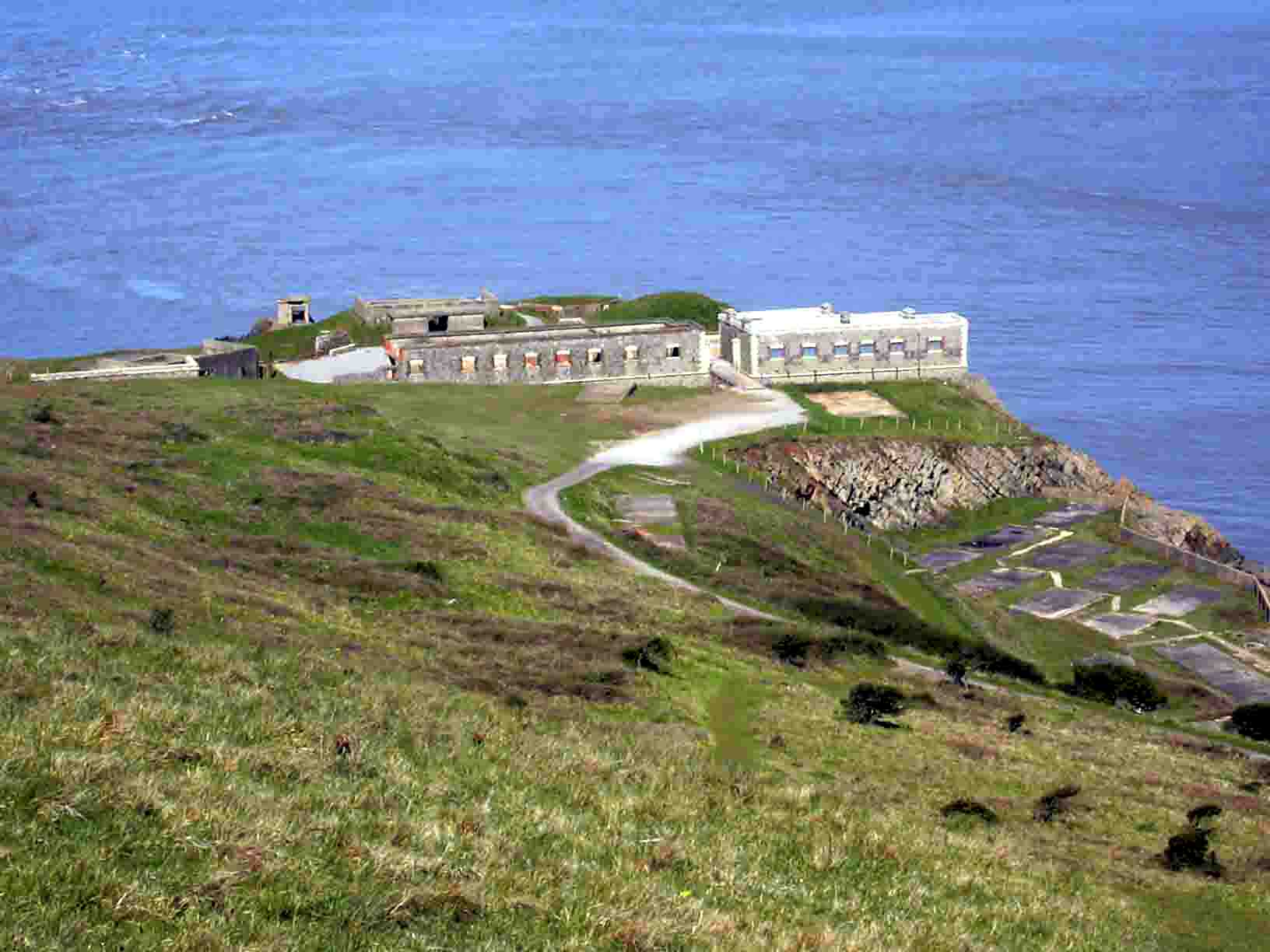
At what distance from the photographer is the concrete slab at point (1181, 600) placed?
6200 cm

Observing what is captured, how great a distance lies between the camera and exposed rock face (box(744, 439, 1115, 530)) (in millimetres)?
71438

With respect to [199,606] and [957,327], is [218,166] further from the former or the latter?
[199,606]

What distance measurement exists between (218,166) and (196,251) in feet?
154

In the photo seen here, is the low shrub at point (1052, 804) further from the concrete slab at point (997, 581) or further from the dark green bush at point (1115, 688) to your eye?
the concrete slab at point (997, 581)

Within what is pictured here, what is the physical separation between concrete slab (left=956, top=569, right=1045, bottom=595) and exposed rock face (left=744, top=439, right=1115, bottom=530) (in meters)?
5.83

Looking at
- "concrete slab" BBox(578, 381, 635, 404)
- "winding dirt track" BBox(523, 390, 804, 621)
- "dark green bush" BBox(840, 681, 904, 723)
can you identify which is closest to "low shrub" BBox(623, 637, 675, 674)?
"dark green bush" BBox(840, 681, 904, 723)

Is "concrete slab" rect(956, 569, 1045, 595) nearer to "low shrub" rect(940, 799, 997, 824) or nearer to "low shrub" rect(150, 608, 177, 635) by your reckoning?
"low shrub" rect(940, 799, 997, 824)

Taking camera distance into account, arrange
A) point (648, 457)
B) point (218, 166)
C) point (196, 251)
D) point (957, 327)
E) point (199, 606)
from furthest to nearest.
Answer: point (218, 166)
point (196, 251)
point (957, 327)
point (648, 457)
point (199, 606)

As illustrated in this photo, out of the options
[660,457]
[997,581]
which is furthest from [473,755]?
[660,457]

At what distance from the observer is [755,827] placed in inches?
918

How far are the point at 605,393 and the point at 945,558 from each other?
19.9m

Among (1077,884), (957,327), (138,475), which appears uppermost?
(957,327)

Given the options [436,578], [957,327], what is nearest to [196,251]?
[957,327]

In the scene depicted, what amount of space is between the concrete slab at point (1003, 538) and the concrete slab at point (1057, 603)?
22.7ft
